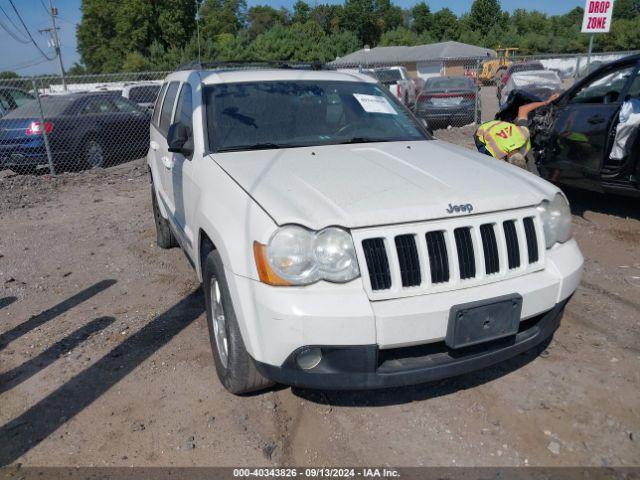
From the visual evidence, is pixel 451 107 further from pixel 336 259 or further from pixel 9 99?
pixel 336 259

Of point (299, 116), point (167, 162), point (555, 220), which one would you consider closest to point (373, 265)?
point (555, 220)

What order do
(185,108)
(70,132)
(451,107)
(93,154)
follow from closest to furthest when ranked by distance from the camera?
1. (185,108)
2. (70,132)
3. (93,154)
4. (451,107)

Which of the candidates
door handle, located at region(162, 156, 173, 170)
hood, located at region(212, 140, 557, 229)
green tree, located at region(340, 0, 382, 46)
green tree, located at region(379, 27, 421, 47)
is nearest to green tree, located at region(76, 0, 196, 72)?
green tree, located at region(379, 27, 421, 47)

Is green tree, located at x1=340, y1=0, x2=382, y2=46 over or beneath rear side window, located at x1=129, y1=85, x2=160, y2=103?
over

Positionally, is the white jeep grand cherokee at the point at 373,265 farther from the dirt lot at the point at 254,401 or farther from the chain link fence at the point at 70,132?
the chain link fence at the point at 70,132

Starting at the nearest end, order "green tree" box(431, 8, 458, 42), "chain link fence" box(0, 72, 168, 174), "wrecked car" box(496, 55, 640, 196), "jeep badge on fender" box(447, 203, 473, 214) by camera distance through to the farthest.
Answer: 1. "jeep badge on fender" box(447, 203, 473, 214)
2. "wrecked car" box(496, 55, 640, 196)
3. "chain link fence" box(0, 72, 168, 174)
4. "green tree" box(431, 8, 458, 42)

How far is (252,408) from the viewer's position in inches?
116

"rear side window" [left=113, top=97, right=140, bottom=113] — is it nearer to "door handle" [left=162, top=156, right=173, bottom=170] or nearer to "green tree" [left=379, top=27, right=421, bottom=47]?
"door handle" [left=162, top=156, right=173, bottom=170]

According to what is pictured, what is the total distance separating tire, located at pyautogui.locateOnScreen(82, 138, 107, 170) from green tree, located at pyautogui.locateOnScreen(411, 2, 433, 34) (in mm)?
92503

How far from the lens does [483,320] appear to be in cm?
247

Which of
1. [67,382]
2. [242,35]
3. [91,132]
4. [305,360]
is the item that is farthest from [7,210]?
[242,35]

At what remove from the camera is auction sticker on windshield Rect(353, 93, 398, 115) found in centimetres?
408

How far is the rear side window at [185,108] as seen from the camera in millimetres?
3895

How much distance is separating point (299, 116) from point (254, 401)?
77.3 inches
